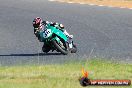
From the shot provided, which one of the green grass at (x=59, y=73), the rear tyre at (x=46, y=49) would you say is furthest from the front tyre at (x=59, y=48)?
the green grass at (x=59, y=73)

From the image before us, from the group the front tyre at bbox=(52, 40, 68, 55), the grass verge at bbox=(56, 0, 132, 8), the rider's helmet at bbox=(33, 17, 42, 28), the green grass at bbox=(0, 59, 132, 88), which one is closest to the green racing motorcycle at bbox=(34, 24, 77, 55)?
the front tyre at bbox=(52, 40, 68, 55)

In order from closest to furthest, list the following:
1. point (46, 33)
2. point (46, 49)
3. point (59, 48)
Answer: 1. point (46, 33)
2. point (59, 48)
3. point (46, 49)

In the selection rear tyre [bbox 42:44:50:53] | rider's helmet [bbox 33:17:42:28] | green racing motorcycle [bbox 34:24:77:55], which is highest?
rider's helmet [bbox 33:17:42:28]

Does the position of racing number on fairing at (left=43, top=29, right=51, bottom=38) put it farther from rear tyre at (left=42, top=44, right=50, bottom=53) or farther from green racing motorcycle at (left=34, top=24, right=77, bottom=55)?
rear tyre at (left=42, top=44, right=50, bottom=53)

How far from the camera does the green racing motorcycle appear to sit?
57.6ft

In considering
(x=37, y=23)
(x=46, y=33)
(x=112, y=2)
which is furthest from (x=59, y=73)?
(x=112, y=2)

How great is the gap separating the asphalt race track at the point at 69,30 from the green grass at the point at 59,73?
170 cm

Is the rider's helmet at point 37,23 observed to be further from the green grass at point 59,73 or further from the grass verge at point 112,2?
the grass verge at point 112,2

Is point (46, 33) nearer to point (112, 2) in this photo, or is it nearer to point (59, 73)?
point (59, 73)

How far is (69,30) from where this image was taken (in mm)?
24922

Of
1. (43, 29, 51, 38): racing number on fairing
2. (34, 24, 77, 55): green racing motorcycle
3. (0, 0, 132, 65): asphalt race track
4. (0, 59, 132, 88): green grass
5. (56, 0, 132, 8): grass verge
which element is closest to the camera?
(0, 59, 132, 88): green grass

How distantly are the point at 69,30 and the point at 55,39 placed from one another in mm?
7195

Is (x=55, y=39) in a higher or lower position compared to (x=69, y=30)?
higher

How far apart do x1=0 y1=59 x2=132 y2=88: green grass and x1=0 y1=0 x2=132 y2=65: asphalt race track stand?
170cm
